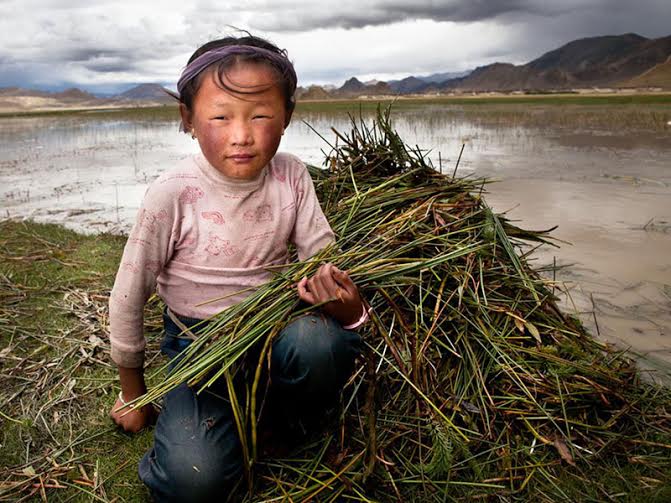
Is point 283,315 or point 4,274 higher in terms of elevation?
point 283,315

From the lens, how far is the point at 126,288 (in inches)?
70.9

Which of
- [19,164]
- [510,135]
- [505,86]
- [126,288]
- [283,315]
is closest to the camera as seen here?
[283,315]

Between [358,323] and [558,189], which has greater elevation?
[358,323]

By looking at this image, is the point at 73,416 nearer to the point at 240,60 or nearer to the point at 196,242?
the point at 196,242

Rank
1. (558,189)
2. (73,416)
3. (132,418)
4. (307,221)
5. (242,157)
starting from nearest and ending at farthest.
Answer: (242,157)
(307,221)
(132,418)
(73,416)
(558,189)

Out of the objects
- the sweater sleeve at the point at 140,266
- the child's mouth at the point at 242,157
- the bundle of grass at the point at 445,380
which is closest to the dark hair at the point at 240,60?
the child's mouth at the point at 242,157

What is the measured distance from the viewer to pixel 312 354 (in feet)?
5.34

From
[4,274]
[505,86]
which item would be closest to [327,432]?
[4,274]

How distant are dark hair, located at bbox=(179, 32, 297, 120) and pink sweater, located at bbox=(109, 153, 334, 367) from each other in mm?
221

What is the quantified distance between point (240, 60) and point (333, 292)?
0.75 meters

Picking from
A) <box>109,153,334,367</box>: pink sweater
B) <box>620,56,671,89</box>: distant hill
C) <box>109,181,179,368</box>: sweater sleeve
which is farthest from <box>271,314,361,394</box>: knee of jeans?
<box>620,56,671,89</box>: distant hill

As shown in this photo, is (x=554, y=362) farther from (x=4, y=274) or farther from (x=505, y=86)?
(x=505, y=86)

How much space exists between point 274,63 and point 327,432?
1.22 meters

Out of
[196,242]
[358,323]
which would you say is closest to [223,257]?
[196,242]
